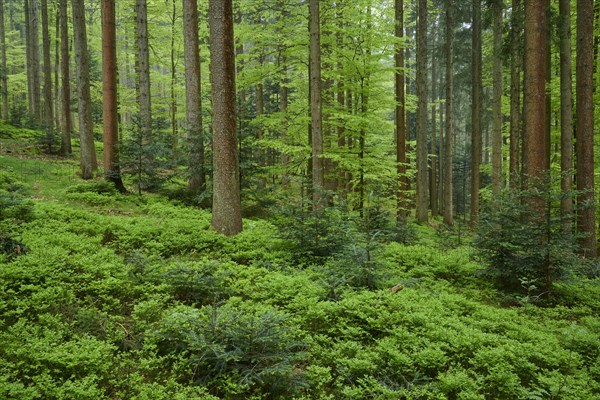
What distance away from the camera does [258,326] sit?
13.8 ft

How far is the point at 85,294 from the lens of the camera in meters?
5.30

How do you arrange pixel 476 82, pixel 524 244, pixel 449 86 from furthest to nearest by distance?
pixel 449 86 → pixel 476 82 → pixel 524 244

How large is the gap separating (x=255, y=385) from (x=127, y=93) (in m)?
26.7

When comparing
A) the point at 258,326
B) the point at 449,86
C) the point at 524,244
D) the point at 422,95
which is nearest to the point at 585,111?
the point at 422,95

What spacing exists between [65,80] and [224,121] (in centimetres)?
1227

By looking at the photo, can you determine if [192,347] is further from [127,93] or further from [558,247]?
[127,93]

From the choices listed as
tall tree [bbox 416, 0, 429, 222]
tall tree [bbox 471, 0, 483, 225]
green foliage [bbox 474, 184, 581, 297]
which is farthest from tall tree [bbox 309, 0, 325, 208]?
tall tree [bbox 471, 0, 483, 225]

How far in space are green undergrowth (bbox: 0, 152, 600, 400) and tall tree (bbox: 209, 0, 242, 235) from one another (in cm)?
95

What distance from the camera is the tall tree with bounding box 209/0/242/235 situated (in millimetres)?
7918

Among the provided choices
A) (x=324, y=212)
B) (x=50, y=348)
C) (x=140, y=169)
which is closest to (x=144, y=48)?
(x=140, y=169)

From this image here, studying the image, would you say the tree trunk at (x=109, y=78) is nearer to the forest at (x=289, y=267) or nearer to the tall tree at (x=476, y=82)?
the forest at (x=289, y=267)

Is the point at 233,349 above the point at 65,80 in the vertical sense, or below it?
below

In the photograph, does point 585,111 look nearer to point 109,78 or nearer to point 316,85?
point 316,85

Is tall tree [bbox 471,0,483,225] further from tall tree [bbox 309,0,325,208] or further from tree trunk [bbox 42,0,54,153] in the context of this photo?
tree trunk [bbox 42,0,54,153]
